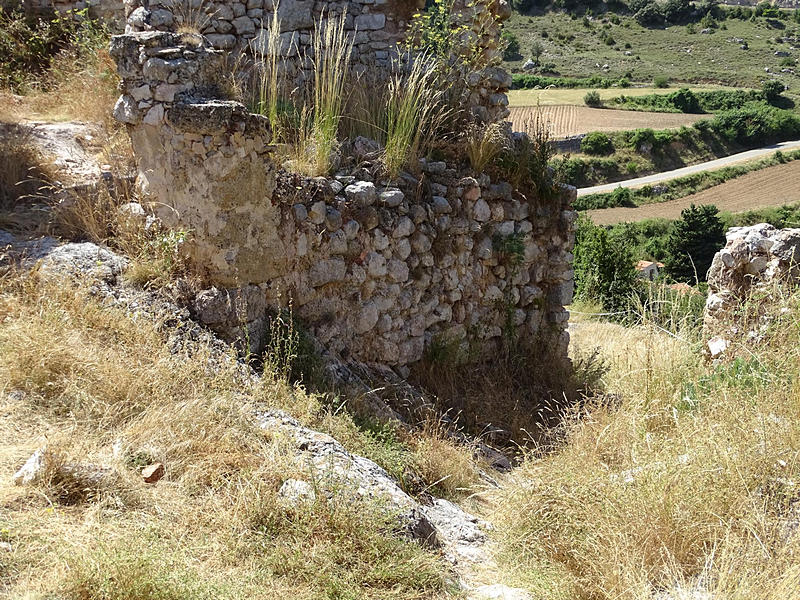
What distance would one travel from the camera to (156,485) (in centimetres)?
335

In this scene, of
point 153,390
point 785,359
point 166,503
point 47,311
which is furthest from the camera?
point 785,359

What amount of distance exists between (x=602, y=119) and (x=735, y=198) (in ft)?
40.7

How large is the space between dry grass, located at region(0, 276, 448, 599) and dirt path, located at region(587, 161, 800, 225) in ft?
121

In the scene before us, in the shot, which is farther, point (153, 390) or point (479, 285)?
point (479, 285)

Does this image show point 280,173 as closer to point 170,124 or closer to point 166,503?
point 170,124

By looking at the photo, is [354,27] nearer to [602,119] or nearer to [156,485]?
[156,485]

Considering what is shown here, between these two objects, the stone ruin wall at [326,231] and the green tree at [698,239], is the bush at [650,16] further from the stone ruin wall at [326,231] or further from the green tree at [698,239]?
the stone ruin wall at [326,231]

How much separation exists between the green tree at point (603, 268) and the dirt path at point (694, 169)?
79.5 ft

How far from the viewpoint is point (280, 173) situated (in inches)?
204

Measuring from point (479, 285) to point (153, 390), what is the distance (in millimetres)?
3468

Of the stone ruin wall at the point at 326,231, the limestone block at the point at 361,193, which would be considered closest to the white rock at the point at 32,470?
the stone ruin wall at the point at 326,231

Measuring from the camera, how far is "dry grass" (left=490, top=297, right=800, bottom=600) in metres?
3.06


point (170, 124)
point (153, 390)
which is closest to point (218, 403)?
point (153, 390)

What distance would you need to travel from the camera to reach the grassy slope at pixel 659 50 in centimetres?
6881
